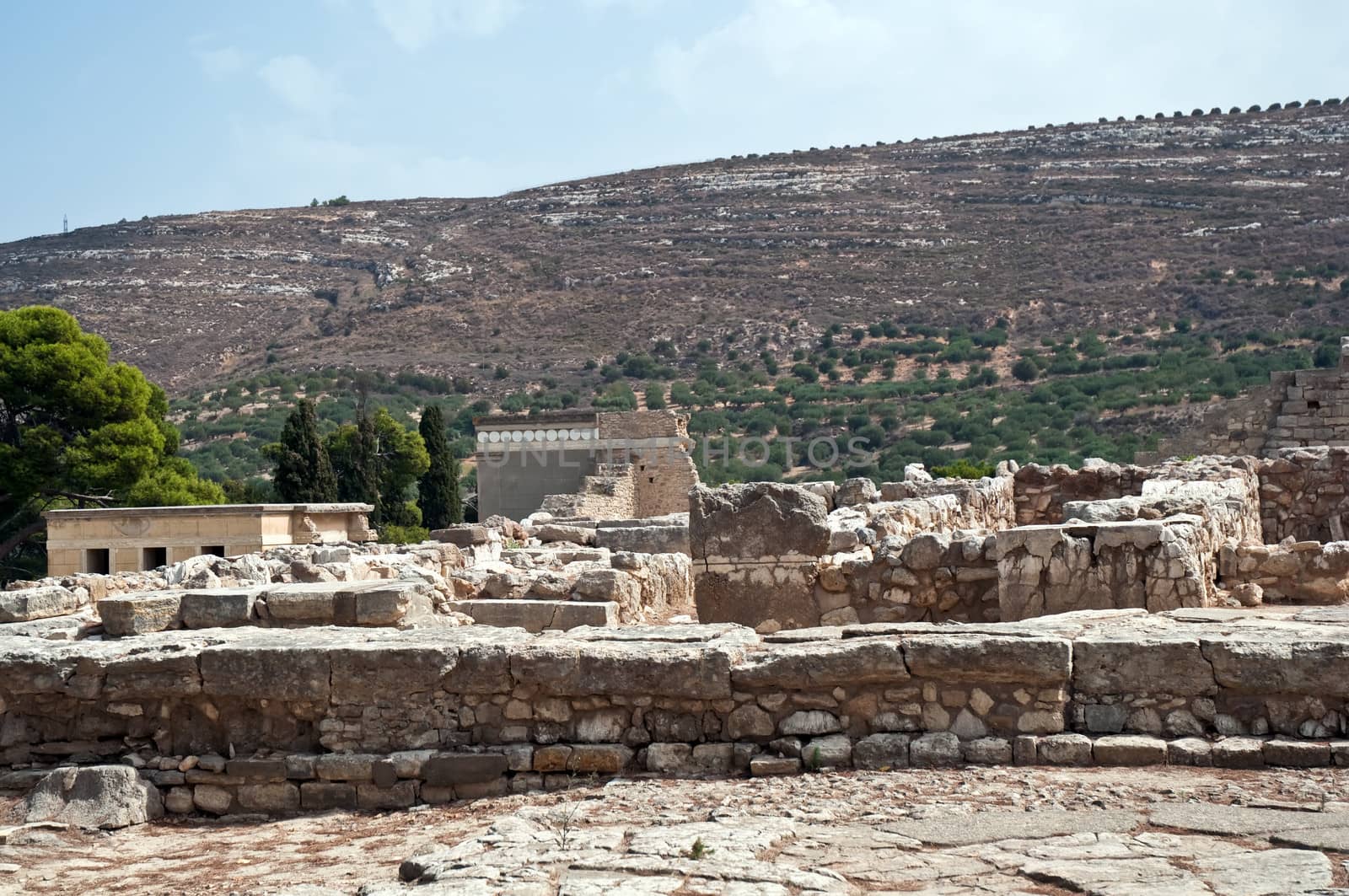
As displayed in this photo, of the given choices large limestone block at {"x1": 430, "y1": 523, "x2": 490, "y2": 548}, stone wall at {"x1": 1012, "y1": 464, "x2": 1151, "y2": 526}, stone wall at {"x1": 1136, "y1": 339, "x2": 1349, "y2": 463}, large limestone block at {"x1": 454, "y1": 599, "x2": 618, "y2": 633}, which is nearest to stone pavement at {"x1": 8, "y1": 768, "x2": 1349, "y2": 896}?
large limestone block at {"x1": 454, "y1": 599, "x2": 618, "y2": 633}

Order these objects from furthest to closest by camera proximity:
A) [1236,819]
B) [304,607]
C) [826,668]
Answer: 1. [304,607]
2. [826,668]
3. [1236,819]

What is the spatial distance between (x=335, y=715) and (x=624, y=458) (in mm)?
22779

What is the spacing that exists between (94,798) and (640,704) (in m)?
2.34

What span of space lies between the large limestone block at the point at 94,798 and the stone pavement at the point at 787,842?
0.32ft

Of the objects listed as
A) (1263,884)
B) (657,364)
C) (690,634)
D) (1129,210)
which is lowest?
(1263,884)

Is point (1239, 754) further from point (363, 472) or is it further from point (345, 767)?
point (363, 472)

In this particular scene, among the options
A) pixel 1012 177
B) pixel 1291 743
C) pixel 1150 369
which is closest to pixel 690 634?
pixel 1291 743

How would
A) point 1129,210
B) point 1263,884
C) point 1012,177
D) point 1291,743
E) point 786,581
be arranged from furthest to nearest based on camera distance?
point 1012,177 < point 1129,210 < point 786,581 < point 1291,743 < point 1263,884

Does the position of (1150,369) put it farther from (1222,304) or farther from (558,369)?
(558,369)

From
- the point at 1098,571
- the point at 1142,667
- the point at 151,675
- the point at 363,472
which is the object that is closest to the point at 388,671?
the point at 151,675

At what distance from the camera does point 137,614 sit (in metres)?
7.01

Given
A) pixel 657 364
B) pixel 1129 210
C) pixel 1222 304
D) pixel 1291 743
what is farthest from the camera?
pixel 1129 210

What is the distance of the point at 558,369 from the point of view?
59.1 m

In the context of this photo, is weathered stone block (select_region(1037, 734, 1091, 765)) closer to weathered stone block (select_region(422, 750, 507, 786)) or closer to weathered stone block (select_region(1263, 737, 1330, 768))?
weathered stone block (select_region(1263, 737, 1330, 768))
